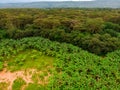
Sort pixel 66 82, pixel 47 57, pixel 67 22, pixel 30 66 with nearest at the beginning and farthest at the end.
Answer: pixel 66 82 → pixel 30 66 → pixel 47 57 → pixel 67 22

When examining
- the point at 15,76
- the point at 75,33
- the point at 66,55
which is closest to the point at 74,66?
the point at 66,55

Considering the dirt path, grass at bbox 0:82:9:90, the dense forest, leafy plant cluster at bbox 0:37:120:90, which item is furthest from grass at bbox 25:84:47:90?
grass at bbox 0:82:9:90

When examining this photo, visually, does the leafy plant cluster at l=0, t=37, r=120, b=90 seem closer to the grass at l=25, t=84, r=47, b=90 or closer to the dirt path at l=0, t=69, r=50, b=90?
the grass at l=25, t=84, r=47, b=90

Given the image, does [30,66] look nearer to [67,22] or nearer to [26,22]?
[67,22]

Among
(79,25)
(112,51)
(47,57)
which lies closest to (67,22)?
(79,25)

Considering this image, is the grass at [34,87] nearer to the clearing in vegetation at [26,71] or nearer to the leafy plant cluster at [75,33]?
the clearing in vegetation at [26,71]

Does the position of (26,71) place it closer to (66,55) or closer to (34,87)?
(34,87)
